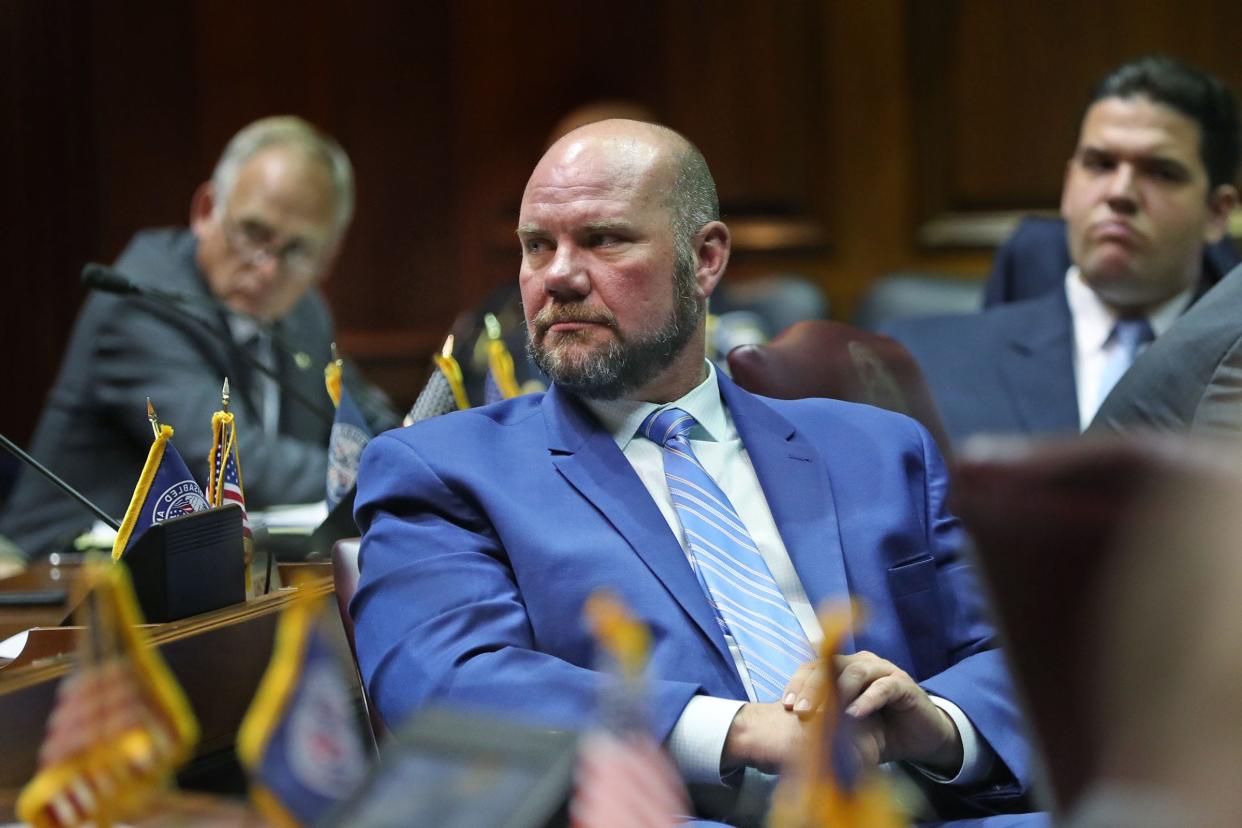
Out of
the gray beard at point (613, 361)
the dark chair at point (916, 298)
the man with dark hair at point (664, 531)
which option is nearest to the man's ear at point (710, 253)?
the man with dark hair at point (664, 531)

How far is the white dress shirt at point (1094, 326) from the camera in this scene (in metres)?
3.07

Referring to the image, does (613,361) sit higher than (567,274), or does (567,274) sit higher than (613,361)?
(567,274)

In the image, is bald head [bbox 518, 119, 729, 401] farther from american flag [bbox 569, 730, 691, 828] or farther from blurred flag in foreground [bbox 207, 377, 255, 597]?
american flag [bbox 569, 730, 691, 828]

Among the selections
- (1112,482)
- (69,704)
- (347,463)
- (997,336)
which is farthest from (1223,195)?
(69,704)

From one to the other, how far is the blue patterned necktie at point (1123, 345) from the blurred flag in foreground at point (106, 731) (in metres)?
2.44

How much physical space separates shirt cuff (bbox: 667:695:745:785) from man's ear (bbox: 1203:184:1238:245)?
210 centimetres

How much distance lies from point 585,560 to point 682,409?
1.00 ft

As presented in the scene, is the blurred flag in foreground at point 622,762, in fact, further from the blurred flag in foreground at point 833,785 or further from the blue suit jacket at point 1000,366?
the blue suit jacket at point 1000,366

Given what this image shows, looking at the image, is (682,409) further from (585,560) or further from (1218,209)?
(1218,209)

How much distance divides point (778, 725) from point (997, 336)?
1.76 meters

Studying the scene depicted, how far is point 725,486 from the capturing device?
1855 millimetres

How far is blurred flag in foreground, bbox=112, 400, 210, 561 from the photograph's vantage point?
1720 millimetres

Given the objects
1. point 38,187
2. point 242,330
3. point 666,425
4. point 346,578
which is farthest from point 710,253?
point 38,187

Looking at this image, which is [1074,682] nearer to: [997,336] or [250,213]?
[997,336]
